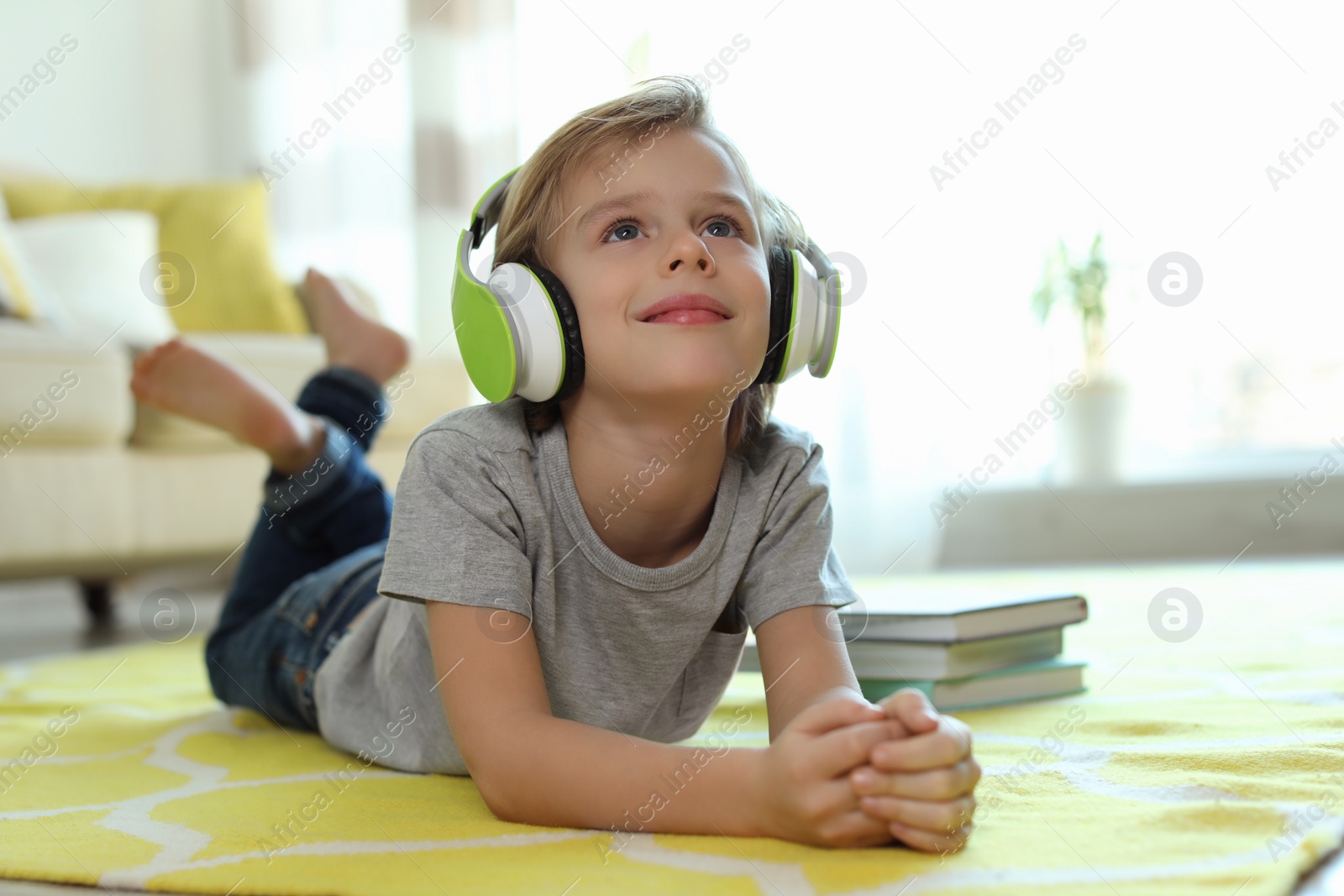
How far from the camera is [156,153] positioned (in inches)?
136

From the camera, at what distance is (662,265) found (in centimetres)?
79

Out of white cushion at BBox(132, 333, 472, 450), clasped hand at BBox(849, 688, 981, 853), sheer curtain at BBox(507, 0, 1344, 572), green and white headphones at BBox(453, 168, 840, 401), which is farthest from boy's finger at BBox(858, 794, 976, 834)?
sheer curtain at BBox(507, 0, 1344, 572)

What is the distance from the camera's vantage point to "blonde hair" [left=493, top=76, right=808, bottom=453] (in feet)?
2.81

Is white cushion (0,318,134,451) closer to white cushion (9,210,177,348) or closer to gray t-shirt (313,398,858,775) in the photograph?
white cushion (9,210,177,348)

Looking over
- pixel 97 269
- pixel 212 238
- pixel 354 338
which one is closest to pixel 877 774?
pixel 354 338

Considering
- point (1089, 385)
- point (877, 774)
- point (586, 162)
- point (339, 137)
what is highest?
point (339, 137)

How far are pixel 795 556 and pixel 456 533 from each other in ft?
0.82

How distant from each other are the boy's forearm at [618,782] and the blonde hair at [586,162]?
0.28 m

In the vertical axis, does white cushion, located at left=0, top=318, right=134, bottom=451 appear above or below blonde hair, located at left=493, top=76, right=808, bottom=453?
below

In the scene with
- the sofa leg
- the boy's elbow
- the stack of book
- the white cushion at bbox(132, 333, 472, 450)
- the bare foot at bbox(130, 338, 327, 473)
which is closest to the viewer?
the boy's elbow

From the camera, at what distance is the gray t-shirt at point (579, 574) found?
78 cm

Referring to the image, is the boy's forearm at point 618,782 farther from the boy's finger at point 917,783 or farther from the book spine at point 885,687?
the book spine at point 885,687

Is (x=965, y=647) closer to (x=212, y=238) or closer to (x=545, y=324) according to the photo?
(x=545, y=324)

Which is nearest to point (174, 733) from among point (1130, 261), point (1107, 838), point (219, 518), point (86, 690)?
point (86, 690)
